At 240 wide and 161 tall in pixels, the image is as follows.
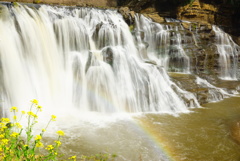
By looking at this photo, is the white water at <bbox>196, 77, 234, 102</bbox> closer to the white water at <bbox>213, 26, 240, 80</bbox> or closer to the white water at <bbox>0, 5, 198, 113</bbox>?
the white water at <bbox>0, 5, 198, 113</bbox>

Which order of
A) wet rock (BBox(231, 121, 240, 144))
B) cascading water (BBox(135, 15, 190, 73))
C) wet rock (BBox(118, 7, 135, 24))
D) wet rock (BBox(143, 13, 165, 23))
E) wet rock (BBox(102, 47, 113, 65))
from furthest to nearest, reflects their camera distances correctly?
wet rock (BBox(143, 13, 165, 23)), wet rock (BBox(118, 7, 135, 24)), cascading water (BBox(135, 15, 190, 73)), wet rock (BBox(102, 47, 113, 65)), wet rock (BBox(231, 121, 240, 144))

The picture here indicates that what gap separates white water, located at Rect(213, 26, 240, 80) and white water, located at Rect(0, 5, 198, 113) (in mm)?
6528

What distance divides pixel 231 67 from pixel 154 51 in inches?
229

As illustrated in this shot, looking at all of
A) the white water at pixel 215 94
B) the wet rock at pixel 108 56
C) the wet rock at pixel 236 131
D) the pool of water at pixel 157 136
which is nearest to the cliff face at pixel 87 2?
the wet rock at pixel 108 56

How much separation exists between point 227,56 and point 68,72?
11.7 metres

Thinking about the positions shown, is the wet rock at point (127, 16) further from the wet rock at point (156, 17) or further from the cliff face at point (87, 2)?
the cliff face at point (87, 2)

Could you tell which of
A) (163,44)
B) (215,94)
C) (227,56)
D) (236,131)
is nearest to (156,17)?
(163,44)

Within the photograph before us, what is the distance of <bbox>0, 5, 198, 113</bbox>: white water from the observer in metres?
8.05

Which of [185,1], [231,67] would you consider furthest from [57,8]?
[231,67]

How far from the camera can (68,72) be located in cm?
972

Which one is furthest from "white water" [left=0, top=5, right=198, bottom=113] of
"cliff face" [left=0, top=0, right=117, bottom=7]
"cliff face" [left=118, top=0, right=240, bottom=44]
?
"cliff face" [left=118, top=0, right=240, bottom=44]

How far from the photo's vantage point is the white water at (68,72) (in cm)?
805

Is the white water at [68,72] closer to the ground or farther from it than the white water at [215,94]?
farther from it

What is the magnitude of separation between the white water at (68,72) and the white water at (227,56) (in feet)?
21.4
